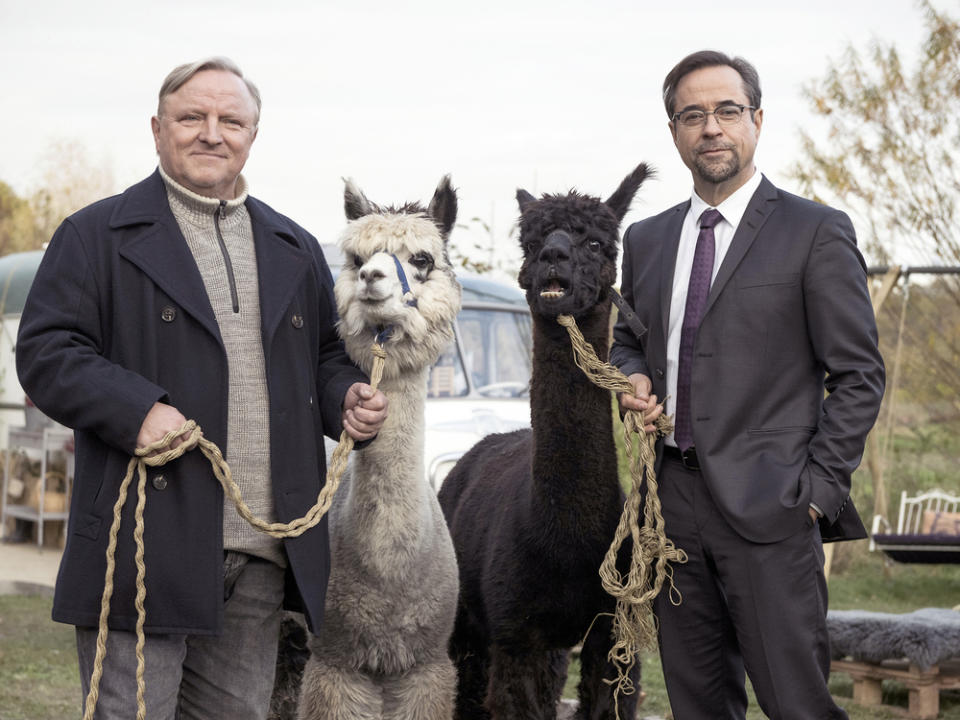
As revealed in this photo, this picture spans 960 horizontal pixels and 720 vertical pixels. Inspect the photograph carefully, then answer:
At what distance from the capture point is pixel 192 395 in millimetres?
2682

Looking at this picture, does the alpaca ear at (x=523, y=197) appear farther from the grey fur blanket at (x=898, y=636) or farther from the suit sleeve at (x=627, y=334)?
the grey fur blanket at (x=898, y=636)

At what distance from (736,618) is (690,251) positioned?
106 centimetres

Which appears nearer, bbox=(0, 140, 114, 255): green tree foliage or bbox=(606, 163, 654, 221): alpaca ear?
bbox=(606, 163, 654, 221): alpaca ear

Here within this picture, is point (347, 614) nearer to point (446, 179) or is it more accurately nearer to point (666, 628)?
point (666, 628)

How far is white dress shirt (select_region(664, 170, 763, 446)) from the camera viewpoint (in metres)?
3.17

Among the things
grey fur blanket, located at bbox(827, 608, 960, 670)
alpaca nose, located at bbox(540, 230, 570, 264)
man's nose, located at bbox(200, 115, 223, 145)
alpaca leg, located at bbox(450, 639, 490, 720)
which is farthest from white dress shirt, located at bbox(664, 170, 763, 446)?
grey fur blanket, located at bbox(827, 608, 960, 670)

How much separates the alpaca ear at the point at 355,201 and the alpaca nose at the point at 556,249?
0.57m

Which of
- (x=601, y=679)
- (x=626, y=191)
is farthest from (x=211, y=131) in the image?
(x=601, y=679)

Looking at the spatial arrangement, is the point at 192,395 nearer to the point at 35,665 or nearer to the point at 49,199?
the point at 35,665

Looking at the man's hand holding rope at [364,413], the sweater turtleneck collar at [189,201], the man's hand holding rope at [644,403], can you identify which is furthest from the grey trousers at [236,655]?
the man's hand holding rope at [644,403]

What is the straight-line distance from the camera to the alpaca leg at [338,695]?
3328 mm

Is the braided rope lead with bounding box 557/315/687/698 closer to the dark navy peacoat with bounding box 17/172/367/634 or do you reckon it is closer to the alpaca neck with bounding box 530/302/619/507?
the alpaca neck with bounding box 530/302/619/507

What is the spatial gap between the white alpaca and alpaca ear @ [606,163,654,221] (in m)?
0.85

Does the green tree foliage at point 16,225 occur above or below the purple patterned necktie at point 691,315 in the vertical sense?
above
